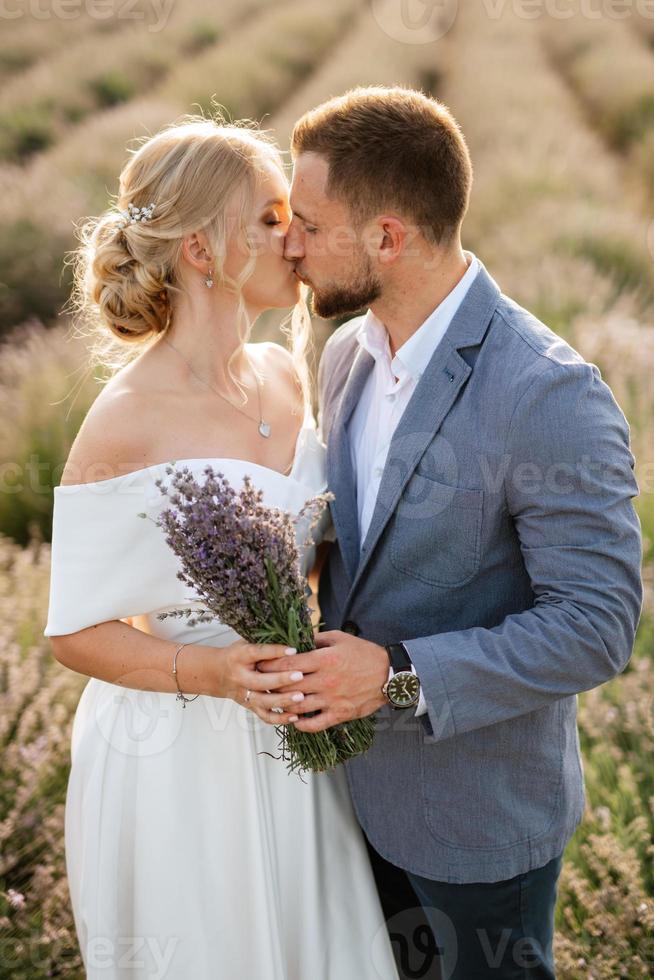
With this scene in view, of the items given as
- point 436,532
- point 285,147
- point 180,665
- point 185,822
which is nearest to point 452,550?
point 436,532

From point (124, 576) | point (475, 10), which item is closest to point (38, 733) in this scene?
point (124, 576)

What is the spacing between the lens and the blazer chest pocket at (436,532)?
1.95 m

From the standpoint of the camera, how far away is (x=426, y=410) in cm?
201

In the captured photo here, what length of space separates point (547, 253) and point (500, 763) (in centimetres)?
667

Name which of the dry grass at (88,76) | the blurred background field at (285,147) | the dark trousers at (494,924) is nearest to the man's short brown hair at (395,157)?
the dark trousers at (494,924)

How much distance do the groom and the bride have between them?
0.44 feet

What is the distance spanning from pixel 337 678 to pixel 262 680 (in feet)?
0.48

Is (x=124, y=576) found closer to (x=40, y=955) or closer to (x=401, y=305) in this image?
(x=401, y=305)

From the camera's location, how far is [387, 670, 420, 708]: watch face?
1831 mm

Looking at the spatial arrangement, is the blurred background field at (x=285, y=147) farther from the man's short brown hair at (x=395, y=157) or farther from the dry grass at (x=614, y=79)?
the man's short brown hair at (x=395, y=157)

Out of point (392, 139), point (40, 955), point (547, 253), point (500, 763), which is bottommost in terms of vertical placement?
point (40, 955)

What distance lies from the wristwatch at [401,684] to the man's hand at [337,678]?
0.04 ft

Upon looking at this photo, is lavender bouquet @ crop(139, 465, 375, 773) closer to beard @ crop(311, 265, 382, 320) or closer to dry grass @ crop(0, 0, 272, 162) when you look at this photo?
beard @ crop(311, 265, 382, 320)

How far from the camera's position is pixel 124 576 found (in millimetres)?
2123
